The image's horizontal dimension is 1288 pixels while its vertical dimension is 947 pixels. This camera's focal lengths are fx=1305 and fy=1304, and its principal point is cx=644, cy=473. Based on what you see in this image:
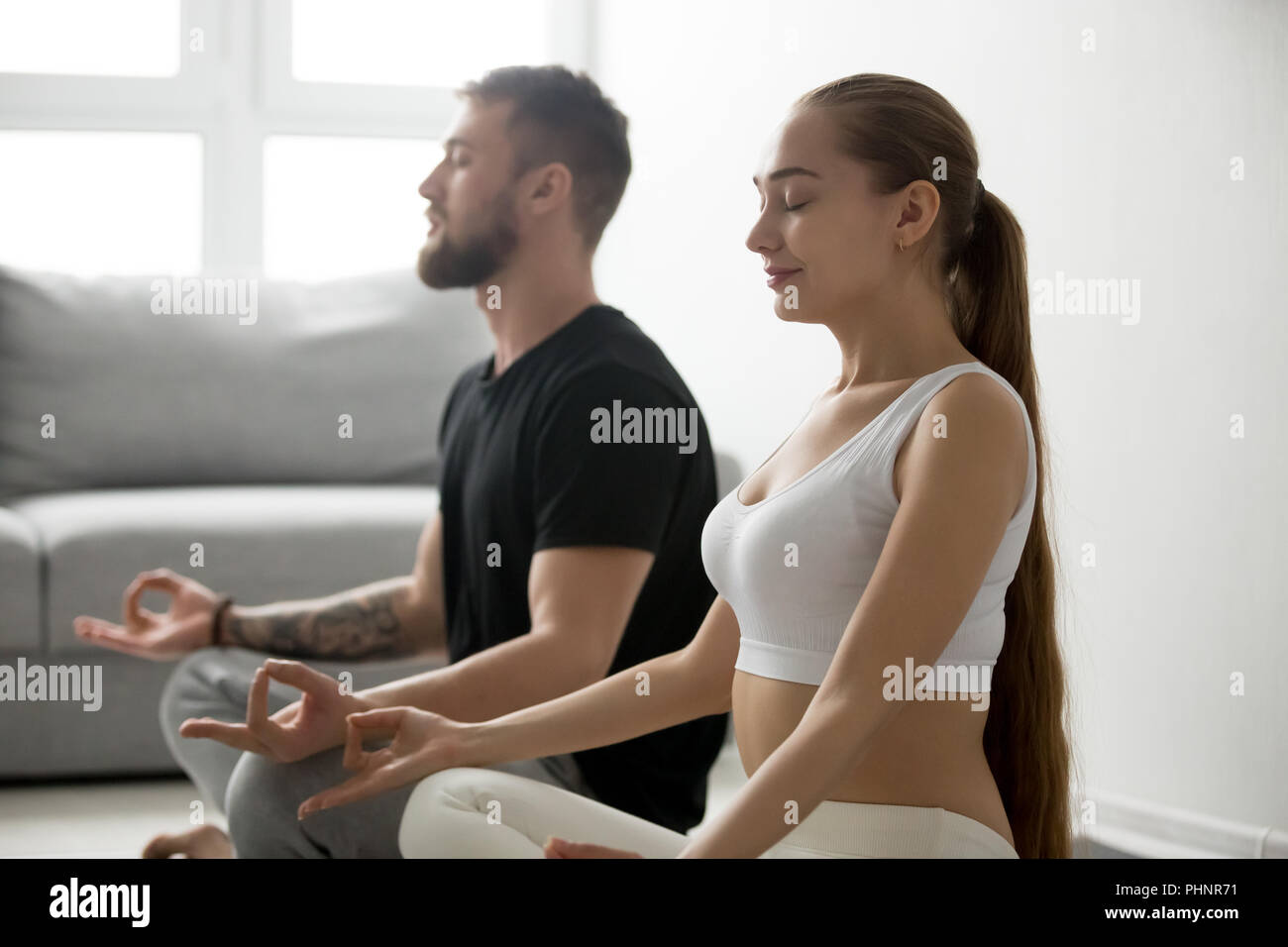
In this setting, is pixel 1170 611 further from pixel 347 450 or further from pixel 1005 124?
pixel 347 450

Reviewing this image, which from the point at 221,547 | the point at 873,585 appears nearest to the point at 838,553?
the point at 873,585

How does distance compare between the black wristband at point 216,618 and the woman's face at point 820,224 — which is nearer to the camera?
the woman's face at point 820,224

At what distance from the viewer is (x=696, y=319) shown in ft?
8.59

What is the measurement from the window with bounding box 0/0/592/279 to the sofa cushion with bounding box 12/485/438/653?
35.7 inches

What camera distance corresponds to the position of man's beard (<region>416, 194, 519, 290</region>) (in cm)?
154

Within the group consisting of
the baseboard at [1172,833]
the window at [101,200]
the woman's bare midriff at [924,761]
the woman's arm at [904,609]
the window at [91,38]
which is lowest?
the baseboard at [1172,833]

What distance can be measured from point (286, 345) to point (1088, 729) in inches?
72.2

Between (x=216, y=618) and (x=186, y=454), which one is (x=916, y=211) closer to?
(x=216, y=618)

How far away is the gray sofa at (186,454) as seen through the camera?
2.10m

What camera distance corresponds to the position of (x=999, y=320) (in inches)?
37.6

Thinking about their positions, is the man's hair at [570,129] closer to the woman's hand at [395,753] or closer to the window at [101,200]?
the woman's hand at [395,753]

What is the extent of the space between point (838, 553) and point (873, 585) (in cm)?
6

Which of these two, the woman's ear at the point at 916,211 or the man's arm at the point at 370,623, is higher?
the woman's ear at the point at 916,211

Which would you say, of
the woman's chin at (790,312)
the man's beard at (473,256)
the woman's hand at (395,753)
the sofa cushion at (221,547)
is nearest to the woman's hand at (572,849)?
the woman's hand at (395,753)
